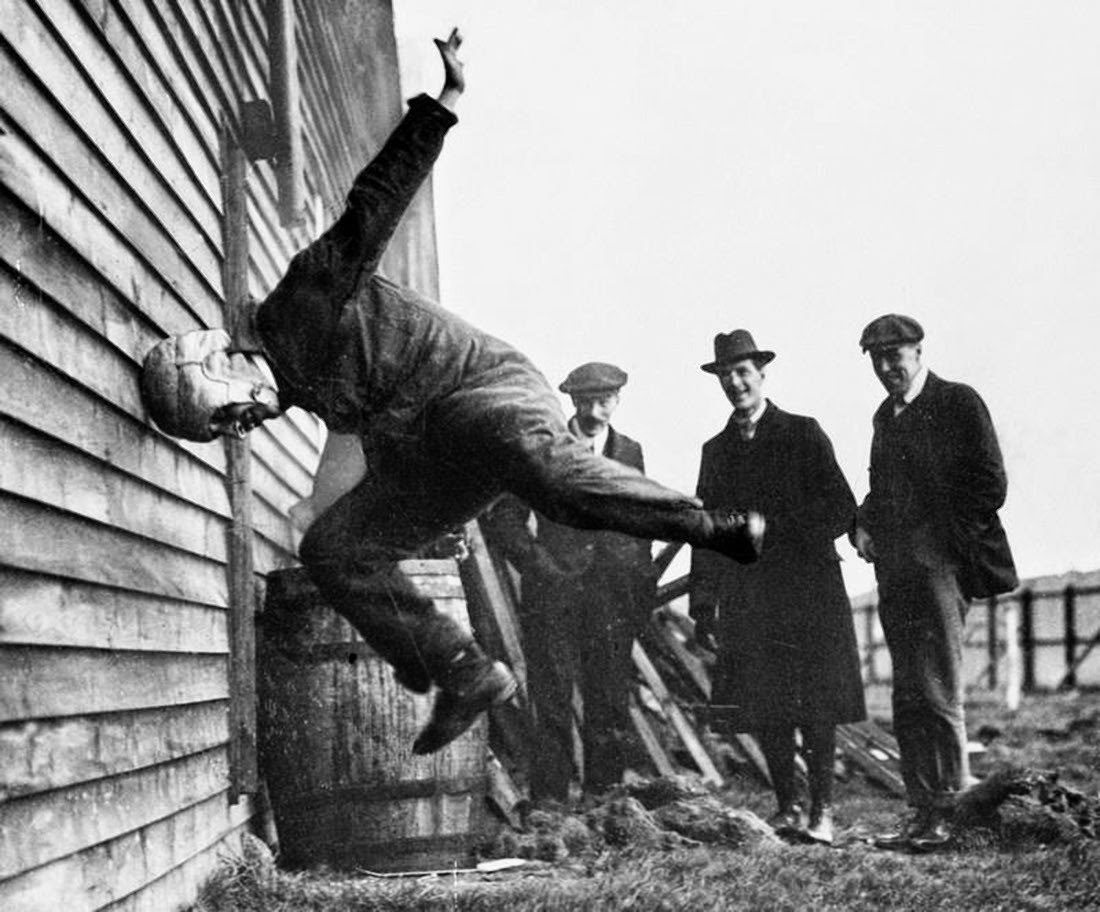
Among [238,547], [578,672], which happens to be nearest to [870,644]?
[578,672]

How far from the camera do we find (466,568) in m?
5.91

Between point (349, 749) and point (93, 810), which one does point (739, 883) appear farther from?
point (93, 810)

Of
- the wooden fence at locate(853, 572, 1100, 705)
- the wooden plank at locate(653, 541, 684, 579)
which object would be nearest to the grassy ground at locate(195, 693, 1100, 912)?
the wooden plank at locate(653, 541, 684, 579)

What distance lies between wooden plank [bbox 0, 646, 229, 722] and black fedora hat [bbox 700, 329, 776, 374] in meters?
2.73

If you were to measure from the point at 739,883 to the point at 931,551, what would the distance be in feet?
6.12

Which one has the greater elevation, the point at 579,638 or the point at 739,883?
the point at 579,638

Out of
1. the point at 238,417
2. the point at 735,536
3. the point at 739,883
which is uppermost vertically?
the point at 238,417

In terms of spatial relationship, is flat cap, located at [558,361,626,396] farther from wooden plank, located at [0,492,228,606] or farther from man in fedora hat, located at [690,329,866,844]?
wooden plank, located at [0,492,228,606]

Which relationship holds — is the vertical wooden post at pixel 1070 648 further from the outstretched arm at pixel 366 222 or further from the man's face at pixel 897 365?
the outstretched arm at pixel 366 222

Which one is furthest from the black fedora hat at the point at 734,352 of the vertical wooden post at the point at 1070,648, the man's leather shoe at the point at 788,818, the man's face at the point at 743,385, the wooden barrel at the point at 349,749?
the vertical wooden post at the point at 1070,648

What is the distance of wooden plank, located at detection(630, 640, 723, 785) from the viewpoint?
262 inches

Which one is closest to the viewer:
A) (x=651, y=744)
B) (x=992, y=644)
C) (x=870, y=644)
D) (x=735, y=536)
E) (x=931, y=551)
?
(x=735, y=536)

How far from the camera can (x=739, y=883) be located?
406cm

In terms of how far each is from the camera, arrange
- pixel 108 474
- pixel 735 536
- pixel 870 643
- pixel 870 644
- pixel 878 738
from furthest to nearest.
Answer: pixel 870 643 < pixel 870 644 < pixel 878 738 < pixel 735 536 < pixel 108 474
